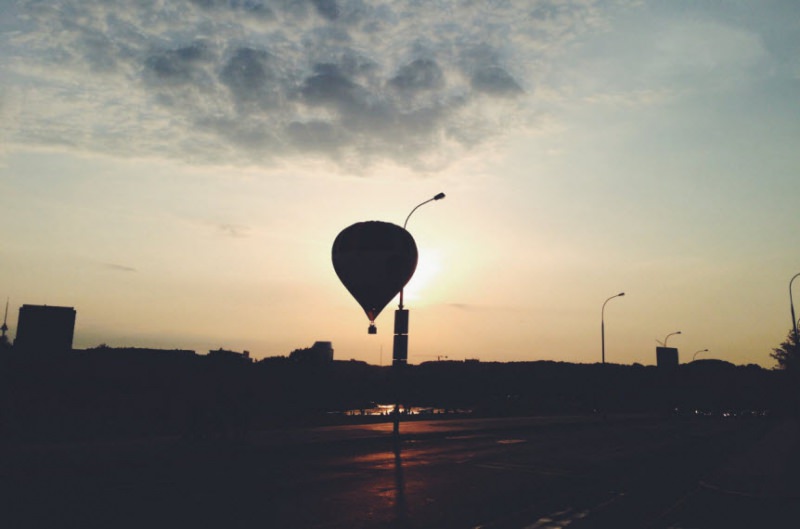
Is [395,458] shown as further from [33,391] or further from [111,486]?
[33,391]

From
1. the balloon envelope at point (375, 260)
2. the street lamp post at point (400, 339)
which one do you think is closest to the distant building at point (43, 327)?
the balloon envelope at point (375, 260)

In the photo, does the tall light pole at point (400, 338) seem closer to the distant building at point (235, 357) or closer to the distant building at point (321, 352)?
the distant building at point (235, 357)

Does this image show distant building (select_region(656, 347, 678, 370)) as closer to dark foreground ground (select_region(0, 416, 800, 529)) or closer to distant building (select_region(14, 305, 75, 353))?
dark foreground ground (select_region(0, 416, 800, 529))

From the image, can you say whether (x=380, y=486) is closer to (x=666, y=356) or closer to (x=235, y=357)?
(x=235, y=357)

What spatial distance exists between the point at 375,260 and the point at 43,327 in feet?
159

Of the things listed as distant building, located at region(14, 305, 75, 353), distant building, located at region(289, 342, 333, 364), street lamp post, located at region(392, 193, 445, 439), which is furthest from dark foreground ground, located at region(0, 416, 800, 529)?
distant building, located at region(289, 342, 333, 364)

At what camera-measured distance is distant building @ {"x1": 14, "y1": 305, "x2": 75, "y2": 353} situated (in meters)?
61.9

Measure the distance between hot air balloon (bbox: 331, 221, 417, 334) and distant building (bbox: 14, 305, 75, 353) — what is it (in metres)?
44.4

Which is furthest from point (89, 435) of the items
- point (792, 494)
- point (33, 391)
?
point (33, 391)

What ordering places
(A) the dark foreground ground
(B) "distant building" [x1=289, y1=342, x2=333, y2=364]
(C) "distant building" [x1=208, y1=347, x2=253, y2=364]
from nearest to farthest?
(A) the dark foreground ground, (C) "distant building" [x1=208, y1=347, x2=253, y2=364], (B) "distant building" [x1=289, y1=342, x2=333, y2=364]

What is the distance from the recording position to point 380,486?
13.9 m

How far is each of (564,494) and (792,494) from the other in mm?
4897

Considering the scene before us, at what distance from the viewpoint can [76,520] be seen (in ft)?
31.1

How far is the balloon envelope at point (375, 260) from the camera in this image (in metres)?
30.0
